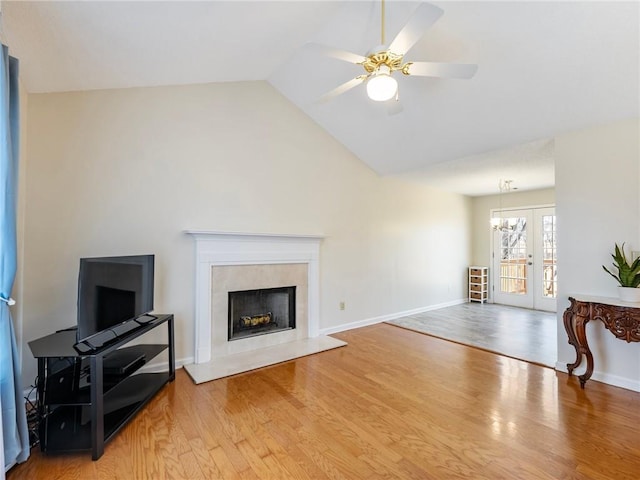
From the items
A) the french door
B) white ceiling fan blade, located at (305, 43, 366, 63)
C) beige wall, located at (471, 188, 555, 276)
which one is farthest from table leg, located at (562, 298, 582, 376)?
beige wall, located at (471, 188, 555, 276)

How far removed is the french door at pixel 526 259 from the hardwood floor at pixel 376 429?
3432 mm

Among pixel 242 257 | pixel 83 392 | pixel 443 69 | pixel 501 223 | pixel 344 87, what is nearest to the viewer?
pixel 83 392

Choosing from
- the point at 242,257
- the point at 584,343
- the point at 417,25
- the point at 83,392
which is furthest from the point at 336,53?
the point at 584,343

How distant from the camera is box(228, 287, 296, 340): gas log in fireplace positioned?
11.6 ft

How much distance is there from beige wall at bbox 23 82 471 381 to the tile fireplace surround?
143 mm

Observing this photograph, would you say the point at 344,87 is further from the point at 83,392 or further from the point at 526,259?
the point at 526,259

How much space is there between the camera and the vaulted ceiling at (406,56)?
1.98 metres

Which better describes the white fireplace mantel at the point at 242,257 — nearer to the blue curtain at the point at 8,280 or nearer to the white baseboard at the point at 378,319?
the white baseboard at the point at 378,319

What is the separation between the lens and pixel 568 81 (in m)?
2.49

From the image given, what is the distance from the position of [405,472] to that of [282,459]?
71cm

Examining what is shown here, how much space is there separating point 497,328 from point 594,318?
6.46 ft

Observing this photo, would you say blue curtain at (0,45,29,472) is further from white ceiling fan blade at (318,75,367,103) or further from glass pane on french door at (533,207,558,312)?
glass pane on french door at (533,207,558,312)

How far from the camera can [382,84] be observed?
6.43 feet

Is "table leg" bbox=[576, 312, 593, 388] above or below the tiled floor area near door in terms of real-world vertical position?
above
